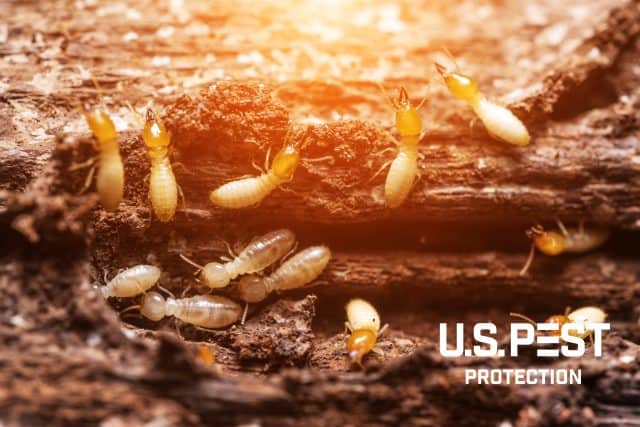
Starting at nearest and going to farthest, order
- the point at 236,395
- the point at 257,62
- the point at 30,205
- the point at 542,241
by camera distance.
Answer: the point at 236,395 → the point at 30,205 → the point at 542,241 → the point at 257,62

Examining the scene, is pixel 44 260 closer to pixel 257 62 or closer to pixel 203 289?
pixel 203 289

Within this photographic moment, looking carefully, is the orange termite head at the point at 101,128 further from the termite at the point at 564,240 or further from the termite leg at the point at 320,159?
the termite at the point at 564,240

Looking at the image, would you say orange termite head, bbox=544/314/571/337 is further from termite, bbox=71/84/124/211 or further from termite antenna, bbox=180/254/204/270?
termite, bbox=71/84/124/211

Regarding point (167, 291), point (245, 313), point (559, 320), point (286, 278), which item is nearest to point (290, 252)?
point (286, 278)

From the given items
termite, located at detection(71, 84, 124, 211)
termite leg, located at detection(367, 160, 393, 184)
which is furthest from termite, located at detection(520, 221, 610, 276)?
termite, located at detection(71, 84, 124, 211)

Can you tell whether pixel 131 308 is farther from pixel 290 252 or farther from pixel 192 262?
pixel 290 252

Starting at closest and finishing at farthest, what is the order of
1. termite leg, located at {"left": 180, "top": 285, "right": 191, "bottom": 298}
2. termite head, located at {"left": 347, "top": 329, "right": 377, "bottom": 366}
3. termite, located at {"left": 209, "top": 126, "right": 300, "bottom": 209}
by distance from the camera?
termite head, located at {"left": 347, "top": 329, "right": 377, "bottom": 366}, termite, located at {"left": 209, "top": 126, "right": 300, "bottom": 209}, termite leg, located at {"left": 180, "top": 285, "right": 191, "bottom": 298}

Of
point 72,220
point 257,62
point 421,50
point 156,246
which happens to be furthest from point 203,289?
point 421,50
